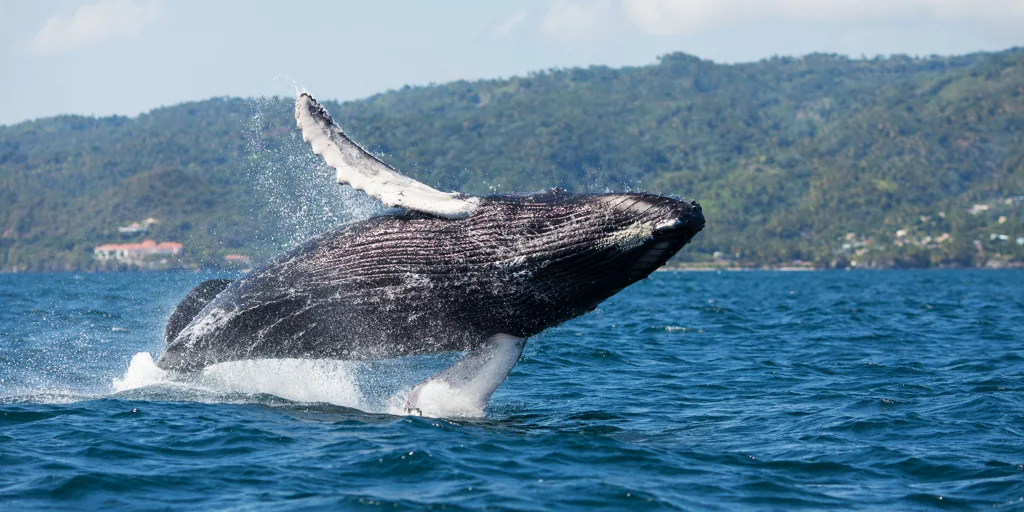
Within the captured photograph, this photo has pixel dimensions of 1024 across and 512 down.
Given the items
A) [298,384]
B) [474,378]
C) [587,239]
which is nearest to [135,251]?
[298,384]

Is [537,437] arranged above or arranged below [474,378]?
below

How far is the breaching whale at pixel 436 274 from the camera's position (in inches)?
370

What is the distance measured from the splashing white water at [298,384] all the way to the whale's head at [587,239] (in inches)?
64.1

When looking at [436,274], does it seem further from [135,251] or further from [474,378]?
[135,251]

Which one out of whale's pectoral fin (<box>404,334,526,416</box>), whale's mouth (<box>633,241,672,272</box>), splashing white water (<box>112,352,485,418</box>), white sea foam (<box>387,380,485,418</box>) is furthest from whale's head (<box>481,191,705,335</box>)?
splashing white water (<box>112,352,485,418</box>)

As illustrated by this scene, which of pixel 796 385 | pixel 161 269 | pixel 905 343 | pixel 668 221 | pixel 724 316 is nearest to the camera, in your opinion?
pixel 668 221

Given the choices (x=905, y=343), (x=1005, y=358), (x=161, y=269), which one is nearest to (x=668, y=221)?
(x=1005, y=358)

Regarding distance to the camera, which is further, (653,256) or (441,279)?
(441,279)

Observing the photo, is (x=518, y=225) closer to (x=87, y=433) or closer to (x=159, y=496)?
(x=159, y=496)

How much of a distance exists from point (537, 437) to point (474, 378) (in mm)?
801

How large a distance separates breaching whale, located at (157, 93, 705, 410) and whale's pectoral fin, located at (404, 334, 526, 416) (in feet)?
0.04

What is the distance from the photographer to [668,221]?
912 centimetres

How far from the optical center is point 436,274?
980 cm

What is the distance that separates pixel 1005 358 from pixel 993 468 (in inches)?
364
